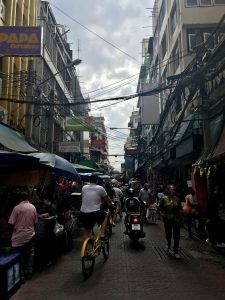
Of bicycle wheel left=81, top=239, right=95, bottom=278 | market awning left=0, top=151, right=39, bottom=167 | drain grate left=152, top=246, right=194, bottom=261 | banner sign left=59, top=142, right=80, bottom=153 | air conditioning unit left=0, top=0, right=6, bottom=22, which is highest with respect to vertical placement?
air conditioning unit left=0, top=0, right=6, bottom=22

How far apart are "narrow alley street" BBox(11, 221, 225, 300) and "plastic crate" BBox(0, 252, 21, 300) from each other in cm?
55

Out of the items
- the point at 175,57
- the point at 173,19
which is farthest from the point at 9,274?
the point at 173,19

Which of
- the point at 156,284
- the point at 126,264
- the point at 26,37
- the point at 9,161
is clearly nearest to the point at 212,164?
the point at 126,264

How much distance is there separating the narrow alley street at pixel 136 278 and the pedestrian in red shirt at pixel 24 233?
325mm

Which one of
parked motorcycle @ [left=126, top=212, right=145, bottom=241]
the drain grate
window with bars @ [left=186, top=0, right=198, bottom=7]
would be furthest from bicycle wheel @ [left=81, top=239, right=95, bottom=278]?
window with bars @ [left=186, top=0, right=198, bottom=7]

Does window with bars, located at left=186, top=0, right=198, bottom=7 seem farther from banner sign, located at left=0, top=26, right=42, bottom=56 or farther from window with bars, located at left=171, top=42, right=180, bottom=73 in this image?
banner sign, located at left=0, top=26, right=42, bottom=56

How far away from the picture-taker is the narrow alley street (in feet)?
19.6

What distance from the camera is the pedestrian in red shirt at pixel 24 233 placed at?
6859 mm

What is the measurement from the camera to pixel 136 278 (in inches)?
275

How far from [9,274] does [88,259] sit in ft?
7.38

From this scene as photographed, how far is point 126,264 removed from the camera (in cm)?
820

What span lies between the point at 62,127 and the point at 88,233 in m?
25.3

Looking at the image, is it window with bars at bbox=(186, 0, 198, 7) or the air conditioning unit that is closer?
the air conditioning unit

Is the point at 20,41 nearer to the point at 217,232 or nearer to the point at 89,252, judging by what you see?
the point at 89,252
